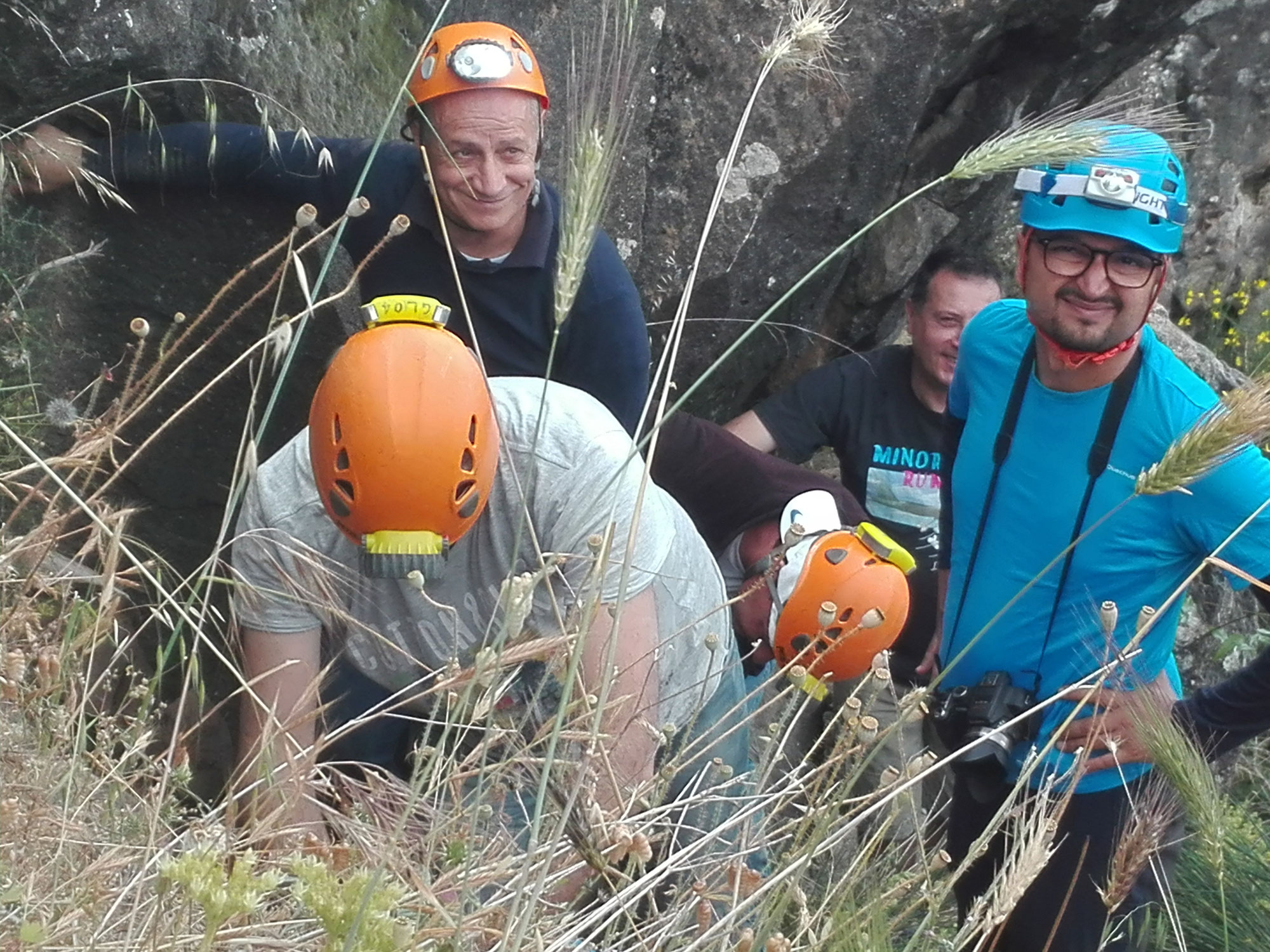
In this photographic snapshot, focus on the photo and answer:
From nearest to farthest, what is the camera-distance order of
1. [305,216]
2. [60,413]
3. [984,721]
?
[305,216] → [984,721] → [60,413]

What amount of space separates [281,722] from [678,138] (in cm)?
313

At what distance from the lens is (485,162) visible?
2.97m

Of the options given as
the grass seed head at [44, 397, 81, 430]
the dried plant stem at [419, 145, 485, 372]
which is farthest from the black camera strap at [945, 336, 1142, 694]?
the grass seed head at [44, 397, 81, 430]

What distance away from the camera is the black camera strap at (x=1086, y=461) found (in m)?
2.89

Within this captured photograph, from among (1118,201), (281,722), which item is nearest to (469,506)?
(281,722)

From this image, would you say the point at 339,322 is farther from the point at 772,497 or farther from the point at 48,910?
the point at 48,910

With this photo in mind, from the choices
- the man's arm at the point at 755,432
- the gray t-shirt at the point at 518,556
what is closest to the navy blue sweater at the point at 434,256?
the gray t-shirt at the point at 518,556

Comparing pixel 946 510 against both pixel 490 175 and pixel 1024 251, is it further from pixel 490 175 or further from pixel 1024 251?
pixel 490 175

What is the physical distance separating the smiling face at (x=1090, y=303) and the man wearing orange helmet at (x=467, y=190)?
2.89 ft

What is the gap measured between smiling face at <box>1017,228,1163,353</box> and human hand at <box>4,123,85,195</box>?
6.90 feet

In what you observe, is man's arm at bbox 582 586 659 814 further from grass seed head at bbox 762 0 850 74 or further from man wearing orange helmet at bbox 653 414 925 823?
grass seed head at bbox 762 0 850 74

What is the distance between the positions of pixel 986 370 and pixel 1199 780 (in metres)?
1.60

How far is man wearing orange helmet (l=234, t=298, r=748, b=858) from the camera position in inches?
90.0

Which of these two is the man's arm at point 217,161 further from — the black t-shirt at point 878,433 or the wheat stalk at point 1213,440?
the wheat stalk at point 1213,440
